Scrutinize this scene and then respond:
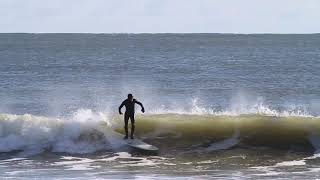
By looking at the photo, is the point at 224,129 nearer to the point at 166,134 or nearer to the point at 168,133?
the point at 168,133

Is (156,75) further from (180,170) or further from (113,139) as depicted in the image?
(180,170)

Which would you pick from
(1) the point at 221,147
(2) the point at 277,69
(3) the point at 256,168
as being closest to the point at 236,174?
(3) the point at 256,168

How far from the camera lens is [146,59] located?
83.4m

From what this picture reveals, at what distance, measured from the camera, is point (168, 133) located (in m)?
26.3

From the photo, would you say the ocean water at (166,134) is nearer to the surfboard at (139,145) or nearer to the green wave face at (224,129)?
the green wave face at (224,129)

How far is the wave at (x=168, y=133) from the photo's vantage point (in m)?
24.4

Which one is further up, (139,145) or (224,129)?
(224,129)

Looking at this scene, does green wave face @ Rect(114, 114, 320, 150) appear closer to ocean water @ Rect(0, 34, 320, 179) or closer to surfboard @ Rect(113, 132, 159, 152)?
ocean water @ Rect(0, 34, 320, 179)

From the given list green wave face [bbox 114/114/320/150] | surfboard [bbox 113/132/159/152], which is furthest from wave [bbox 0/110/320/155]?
surfboard [bbox 113/132/159/152]

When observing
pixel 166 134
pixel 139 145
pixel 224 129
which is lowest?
pixel 139 145

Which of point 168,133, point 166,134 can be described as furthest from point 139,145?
point 168,133

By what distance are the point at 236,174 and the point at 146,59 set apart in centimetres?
6389

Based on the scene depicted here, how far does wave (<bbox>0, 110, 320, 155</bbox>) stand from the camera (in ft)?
80.2

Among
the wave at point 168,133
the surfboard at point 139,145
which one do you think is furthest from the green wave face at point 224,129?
the surfboard at point 139,145
